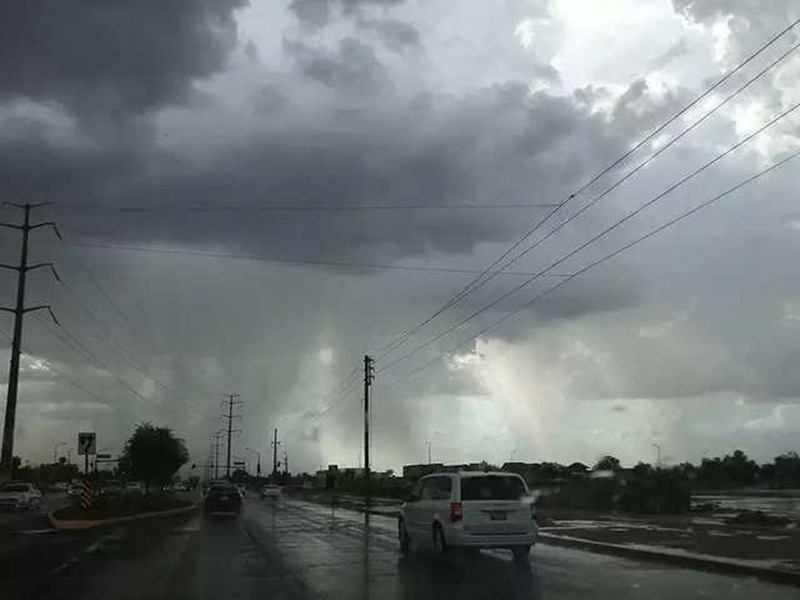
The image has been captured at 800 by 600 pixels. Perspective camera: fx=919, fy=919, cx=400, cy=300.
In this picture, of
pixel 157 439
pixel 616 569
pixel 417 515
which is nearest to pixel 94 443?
pixel 417 515

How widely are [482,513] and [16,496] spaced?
116 ft

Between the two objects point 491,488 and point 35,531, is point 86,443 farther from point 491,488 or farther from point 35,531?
point 491,488

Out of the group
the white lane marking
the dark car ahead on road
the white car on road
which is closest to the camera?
the white lane marking

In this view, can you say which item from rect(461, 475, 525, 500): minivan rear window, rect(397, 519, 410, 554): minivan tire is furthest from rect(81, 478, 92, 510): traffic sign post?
rect(461, 475, 525, 500): minivan rear window

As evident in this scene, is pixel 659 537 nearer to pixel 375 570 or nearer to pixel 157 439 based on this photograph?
pixel 375 570

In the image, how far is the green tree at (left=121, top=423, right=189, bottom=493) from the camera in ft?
237

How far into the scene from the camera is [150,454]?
72375 mm

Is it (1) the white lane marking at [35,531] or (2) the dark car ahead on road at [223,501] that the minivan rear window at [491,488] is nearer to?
(1) the white lane marking at [35,531]

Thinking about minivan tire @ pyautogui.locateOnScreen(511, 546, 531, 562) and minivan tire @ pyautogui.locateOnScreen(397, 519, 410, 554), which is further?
minivan tire @ pyautogui.locateOnScreen(397, 519, 410, 554)

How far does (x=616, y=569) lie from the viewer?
57.4ft

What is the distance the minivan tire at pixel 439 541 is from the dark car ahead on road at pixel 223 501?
98.3ft

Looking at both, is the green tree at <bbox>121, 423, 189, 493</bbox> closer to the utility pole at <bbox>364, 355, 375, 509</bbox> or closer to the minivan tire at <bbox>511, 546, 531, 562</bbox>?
the utility pole at <bbox>364, 355, 375, 509</bbox>

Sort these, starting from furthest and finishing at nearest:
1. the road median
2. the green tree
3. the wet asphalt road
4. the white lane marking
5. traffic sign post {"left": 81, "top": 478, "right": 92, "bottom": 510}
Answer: the green tree → traffic sign post {"left": 81, "top": 478, "right": 92, "bottom": 510} → the road median → the white lane marking → the wet asphalt road

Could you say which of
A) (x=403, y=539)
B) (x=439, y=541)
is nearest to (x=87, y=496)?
(x=403, y=539)
